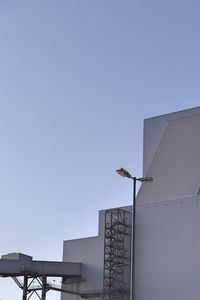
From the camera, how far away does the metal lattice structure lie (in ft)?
205

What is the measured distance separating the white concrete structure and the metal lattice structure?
1913 millimetres

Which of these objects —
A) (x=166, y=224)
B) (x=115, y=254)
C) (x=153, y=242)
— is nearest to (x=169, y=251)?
(x=153, y=242)

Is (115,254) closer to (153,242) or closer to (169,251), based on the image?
(153,242)

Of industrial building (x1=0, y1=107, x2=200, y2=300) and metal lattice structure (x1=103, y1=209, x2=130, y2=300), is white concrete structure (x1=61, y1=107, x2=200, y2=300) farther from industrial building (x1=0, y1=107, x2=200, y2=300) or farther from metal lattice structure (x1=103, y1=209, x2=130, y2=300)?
metal lattice structure (x1=103, y1=209, x2=130, y2=300)

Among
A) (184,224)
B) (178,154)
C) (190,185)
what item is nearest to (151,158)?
(178,154)

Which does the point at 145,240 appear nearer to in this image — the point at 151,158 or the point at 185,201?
the point at 185,201

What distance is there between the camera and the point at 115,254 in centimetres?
6369

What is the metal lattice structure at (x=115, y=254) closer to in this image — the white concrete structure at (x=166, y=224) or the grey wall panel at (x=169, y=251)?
the white concrete structure at (x=166, y=224)

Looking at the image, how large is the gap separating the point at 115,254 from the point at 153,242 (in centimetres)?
454

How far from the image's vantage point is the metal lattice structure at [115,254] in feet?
205

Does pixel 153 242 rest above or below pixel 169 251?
above

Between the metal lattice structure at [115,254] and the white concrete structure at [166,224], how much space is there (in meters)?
1.91

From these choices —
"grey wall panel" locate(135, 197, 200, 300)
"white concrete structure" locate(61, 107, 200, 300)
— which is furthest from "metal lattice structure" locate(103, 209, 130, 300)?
"grey wall panel" locate(135, 197, 200, 300)

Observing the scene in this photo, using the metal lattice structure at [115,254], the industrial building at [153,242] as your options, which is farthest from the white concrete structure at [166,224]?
the metal lattice structure at [115,254]
